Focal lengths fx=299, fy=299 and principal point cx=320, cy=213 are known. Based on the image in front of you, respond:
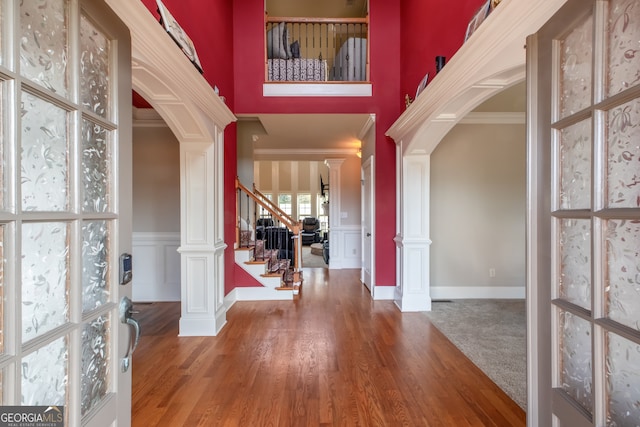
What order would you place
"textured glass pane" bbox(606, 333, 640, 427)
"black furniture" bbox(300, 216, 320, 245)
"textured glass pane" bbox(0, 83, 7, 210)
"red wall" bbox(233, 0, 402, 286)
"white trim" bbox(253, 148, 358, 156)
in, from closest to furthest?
Result: "textured glass pane" bbox(0, 83, 7, 210)
"textured glass pane" bbox(606, 333, 640, 427)
"red wall" bbox(233, 0, 402, 286)
"white trim" bbox(253, 148, 358, 156)
"black furniture" bbox(300, 216, 320, 245)

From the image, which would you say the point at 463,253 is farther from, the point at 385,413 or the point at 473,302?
the point at 385,413

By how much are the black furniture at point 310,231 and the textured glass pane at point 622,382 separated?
422 inches

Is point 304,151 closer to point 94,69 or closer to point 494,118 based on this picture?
point 494,118

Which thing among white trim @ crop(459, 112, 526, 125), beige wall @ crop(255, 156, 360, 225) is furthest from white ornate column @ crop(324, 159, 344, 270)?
beige wall @ crop(255, 156, 360, 225)

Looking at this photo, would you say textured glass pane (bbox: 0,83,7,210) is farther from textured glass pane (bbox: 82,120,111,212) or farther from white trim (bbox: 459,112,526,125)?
white trim (bbox: 459,112,526,125)

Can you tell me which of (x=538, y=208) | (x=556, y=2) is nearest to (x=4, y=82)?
(x=538, y=208)

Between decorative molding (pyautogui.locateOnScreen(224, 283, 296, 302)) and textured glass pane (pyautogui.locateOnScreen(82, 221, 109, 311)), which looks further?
decorative molding (pyautogui.locateOnScreen(224, 283, 296, 302))

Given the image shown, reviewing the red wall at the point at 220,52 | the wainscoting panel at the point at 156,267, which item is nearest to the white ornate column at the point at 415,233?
the red wall at the point at 220,52

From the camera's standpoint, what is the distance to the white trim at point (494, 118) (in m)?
4.30

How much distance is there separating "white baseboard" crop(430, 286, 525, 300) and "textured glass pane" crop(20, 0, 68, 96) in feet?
15.0

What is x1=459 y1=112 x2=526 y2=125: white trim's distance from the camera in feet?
14.1

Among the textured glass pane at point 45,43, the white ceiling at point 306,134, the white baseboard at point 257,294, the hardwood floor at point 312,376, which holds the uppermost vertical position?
the white ceiling at point 306,134

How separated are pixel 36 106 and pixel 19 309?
1.60 ft

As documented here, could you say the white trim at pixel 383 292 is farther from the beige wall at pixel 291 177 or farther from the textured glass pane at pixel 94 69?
the beige wall at pixel 291 177
